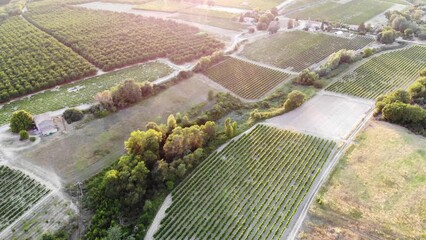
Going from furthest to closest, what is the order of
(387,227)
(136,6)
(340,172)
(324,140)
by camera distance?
1. (136,6)
2. (324,140)
3. (340,172)
4. (387,227)

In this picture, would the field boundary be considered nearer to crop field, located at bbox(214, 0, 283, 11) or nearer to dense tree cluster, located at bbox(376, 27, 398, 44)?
dense tree cluster, located at bbox(376, 27, 398, 44)

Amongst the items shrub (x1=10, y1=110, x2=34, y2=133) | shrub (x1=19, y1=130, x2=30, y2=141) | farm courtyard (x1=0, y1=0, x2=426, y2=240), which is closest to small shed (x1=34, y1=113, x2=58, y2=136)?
farm courtyard (x1=0, y1=0, x2=426, y2=240)

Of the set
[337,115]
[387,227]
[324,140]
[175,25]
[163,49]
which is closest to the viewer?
[387,227]

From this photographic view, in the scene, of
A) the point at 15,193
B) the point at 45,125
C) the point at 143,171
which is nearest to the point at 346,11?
the point at 143,171

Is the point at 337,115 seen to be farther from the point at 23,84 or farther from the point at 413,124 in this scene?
the point at 23,84

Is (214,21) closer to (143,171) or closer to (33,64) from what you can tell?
(33,64)

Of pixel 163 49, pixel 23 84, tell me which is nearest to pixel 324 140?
pixel 163 49

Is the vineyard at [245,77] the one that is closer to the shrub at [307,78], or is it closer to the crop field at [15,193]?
the shrub at [307,78]
